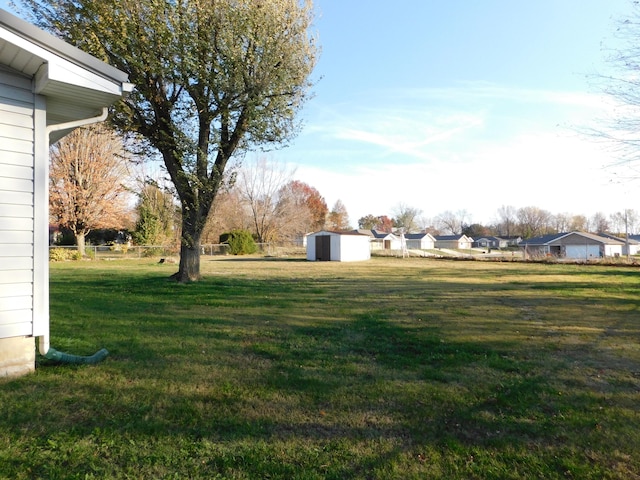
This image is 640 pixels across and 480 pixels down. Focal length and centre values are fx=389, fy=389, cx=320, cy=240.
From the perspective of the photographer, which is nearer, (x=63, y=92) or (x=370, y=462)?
(x=370, y=462)

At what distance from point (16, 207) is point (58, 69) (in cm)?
139

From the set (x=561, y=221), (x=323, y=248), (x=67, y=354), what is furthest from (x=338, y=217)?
(x=67, y=354)

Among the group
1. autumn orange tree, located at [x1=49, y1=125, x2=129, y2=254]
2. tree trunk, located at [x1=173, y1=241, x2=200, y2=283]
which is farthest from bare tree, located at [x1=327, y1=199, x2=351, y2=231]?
tree trunk, located at [x1=173, y1=241, x2=200, y2=283]

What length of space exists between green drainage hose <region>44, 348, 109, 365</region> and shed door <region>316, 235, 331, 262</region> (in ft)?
89.3

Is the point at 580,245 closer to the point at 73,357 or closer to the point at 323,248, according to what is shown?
the point at 323,248

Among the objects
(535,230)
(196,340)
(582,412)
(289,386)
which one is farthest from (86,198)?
(535,230)

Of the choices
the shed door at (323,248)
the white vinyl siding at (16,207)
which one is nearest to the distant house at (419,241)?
the shed door at (323,248)

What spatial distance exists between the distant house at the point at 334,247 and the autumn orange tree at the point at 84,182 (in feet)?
48.0

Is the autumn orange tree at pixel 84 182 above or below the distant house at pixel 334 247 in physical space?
above

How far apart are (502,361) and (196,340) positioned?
3.99m

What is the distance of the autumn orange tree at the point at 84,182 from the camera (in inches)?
1000

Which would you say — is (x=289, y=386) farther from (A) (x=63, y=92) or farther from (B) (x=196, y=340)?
(A) (x=63, y=92)

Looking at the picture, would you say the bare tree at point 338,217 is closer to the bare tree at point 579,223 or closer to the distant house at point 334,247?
the distant house at point 334,247

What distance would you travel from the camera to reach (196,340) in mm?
5418
